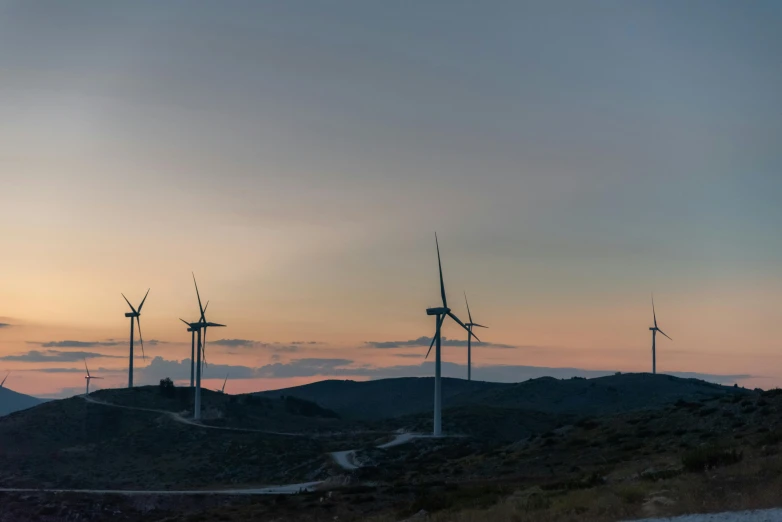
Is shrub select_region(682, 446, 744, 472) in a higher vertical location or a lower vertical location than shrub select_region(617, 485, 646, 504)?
higher

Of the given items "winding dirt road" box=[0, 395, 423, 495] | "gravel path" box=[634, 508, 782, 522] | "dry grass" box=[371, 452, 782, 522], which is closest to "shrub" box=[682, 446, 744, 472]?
"dry grass" box=[371, 452, 782, 522]

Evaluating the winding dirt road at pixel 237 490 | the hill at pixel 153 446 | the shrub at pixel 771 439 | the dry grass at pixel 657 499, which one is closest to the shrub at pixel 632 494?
the dry grass at pixel 657 499

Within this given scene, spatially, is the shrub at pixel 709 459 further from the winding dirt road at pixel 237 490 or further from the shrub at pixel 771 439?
the winding dirt road at pixel 237 490

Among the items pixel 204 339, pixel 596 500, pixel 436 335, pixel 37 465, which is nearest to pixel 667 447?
pixel 596 500

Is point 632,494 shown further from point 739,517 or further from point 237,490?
point 237,490

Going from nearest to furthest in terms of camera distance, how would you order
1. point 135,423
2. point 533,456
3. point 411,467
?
point 533,456 → point 411,467 → point 135,423

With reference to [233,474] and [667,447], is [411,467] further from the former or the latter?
[233,474]

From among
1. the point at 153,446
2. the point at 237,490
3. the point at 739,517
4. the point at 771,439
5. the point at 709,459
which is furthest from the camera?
the point at 153,446

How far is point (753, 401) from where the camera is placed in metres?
77.2

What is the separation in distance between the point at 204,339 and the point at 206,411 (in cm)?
1978

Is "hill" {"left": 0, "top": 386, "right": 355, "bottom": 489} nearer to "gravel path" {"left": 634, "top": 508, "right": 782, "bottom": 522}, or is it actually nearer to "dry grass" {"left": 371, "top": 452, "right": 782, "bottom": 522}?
"dry grass" {"left": 371, "top": 452, "right": 782, "bottom": 522}

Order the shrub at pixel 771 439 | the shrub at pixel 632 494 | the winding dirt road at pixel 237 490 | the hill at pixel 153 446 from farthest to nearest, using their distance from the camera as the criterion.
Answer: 1. the hill at pixel 153 446
2. the winding dirt road at pixel 237 490
3. the shrub at pixel 771 439
4. the shrub at pixel 632 494

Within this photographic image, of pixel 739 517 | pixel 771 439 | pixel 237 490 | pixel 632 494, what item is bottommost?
pixel 237 490

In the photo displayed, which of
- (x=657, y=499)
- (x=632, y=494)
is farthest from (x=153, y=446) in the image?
(x=657, y=499)
